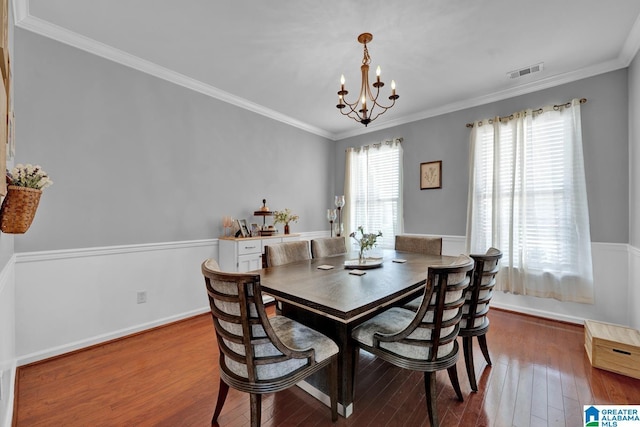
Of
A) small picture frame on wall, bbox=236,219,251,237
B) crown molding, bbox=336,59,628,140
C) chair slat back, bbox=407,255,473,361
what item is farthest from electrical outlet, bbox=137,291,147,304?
crown molding, bbox=336,59,628,140

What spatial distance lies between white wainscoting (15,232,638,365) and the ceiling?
1.89 m

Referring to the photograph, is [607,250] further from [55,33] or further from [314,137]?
[55,33]

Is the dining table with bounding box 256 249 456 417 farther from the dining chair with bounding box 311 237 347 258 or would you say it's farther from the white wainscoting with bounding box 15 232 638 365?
the white wainscoting with bounding box 15 232 638 365

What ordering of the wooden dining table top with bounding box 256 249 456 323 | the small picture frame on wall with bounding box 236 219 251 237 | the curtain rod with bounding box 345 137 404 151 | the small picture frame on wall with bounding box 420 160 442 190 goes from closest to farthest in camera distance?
the wooden dining table top with bounding box 256 249 456 323 < the small picture frame on wall with bounding box 236 219 251 237 < the small picture frame on wall with bounding box 420 160 442 190 < the curtain rod with bounding box 345 137 404 151

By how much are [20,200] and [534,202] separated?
427cm

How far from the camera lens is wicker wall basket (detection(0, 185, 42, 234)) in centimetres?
120

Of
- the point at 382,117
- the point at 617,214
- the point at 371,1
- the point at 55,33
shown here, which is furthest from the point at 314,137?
the point at 617,214

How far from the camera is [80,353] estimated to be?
7.89ft

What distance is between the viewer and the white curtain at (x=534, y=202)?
9.66 feet

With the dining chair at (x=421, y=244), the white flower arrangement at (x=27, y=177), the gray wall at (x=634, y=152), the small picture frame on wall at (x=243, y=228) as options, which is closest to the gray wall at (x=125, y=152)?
the small picture frame on wall at (x=243, y=228)

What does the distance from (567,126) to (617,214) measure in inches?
40.5

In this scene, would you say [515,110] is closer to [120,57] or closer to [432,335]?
[432,335]

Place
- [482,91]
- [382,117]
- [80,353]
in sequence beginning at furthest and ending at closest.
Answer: [382,117] → [482,91] → [80,353]

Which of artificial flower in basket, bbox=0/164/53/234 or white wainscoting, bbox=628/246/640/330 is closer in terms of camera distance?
artificial flower in basket, bbox=0/164/53/234
